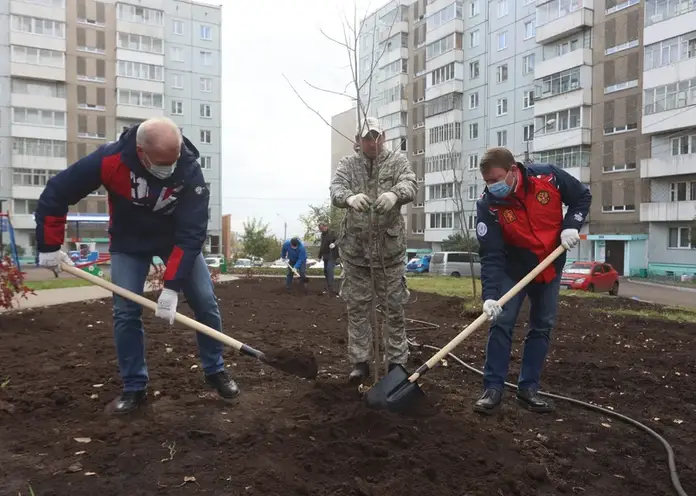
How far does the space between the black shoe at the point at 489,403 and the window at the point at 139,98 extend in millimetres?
51648

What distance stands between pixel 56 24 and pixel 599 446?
2173 inches

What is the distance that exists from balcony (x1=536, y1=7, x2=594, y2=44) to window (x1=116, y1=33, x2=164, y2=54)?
3268 centimetres

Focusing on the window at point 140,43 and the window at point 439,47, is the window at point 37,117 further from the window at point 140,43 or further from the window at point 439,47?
the window at point 439,47

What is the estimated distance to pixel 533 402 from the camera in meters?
3.52

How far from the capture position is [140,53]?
49000mm

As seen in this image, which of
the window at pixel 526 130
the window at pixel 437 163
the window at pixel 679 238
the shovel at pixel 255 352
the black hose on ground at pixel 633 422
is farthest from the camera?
the window at pixel 437 163

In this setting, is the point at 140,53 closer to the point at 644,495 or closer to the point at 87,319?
the point at 87,319

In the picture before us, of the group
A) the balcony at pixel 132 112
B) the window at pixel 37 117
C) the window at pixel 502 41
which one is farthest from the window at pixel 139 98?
the window at pixel 502 41

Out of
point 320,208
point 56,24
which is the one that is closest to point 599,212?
point 320,208

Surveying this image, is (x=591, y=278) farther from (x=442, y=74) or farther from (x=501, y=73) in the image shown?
(x=442, y=74)

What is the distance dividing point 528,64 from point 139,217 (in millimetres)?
42871

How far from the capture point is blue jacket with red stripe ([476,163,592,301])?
11.5 ft

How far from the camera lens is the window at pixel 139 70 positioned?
48.8 meters

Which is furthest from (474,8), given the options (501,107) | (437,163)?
(437,163)
